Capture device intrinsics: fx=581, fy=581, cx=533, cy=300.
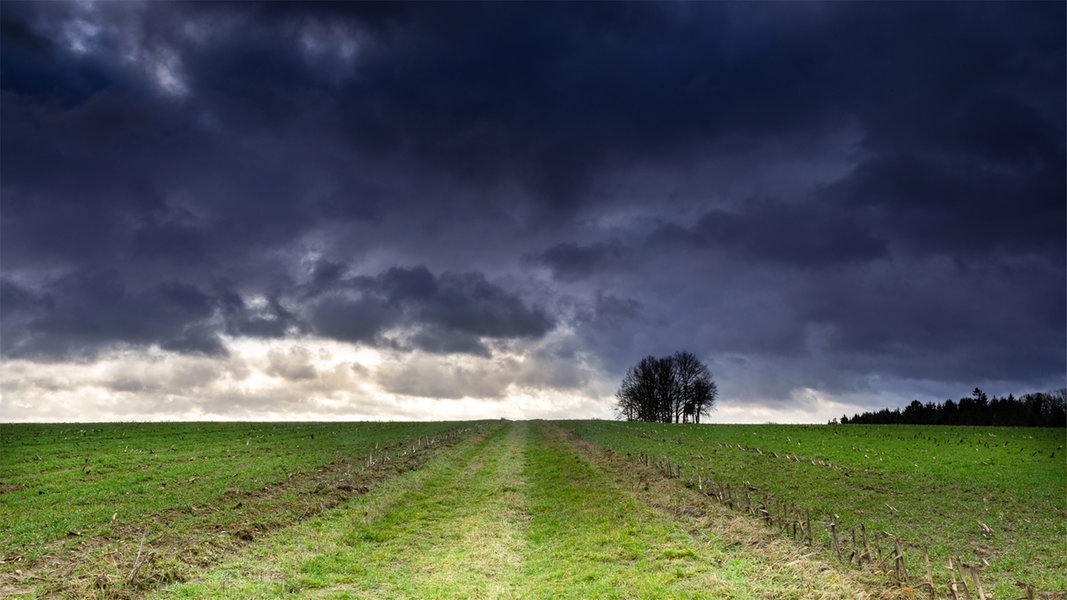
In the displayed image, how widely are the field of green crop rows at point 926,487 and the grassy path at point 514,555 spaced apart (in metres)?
3.89

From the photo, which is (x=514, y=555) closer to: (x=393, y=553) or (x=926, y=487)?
(x=393, y=553)

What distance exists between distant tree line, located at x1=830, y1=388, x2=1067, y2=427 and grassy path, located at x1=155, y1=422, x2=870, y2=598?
119m

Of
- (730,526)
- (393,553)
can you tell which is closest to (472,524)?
(393,553)

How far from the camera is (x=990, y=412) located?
140m

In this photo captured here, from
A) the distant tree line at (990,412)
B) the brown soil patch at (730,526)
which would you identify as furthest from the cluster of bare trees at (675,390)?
the brown soil patch at (730,526)

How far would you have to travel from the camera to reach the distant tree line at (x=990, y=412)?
123613 millimetres

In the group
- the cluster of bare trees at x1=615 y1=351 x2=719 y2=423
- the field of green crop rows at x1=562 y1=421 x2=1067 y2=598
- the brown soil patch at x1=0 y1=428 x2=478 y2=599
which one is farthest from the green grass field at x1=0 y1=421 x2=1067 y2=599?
the cluster of bare trees at x1=615 y1=351 x2=719 y2=423

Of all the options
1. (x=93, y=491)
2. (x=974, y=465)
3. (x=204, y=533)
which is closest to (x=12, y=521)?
(x=93, y=491)

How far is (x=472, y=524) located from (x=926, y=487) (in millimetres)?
28815

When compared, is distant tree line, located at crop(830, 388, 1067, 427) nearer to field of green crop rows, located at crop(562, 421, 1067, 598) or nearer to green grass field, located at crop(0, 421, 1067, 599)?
field of green crop rows, located at crop(562, 421, 1067, 598)

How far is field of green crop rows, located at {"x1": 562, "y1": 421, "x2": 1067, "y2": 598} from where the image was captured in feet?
63.6

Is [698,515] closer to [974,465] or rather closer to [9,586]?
[9,586]

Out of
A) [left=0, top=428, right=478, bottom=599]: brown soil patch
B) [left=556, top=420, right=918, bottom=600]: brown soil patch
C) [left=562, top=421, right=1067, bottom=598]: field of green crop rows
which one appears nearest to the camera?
[left=0, top=428, right=478, bottom=599]: brown soil patch

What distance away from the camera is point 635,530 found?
19.0 metres
